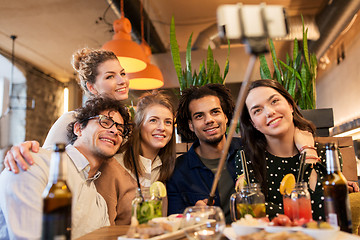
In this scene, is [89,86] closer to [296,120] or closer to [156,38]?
[296,120]

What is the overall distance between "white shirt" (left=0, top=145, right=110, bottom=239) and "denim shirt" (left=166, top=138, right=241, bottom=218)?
2.00 ft

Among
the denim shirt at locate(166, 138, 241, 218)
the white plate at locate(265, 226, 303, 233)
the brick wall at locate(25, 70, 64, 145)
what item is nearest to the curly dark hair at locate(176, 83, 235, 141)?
the denim shirt at locate(166, 138, 241, 218)

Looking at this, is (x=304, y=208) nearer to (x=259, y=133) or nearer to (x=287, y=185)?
(x=287, y=185)

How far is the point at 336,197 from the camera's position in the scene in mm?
1081

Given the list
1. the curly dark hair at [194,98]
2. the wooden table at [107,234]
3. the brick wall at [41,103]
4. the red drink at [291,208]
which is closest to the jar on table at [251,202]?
the red drink at [291,208]

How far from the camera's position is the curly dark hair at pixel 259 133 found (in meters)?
1.79

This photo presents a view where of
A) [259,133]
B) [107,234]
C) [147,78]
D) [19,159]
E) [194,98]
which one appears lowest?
[107,234]

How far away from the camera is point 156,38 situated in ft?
18.8

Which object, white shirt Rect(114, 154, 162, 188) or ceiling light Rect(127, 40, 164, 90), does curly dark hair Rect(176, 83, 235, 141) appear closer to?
white shirt Rect(114, 154, 162, 188)

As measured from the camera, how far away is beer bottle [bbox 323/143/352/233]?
1.06 meters

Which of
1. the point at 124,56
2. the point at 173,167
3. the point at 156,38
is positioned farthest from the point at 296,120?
the point at 156,38

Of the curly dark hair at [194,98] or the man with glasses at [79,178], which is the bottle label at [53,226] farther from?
the curly dark hair at [194,98]

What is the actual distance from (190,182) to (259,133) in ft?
1.86

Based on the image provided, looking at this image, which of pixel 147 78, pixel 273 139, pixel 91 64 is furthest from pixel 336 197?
pixel 147 78
